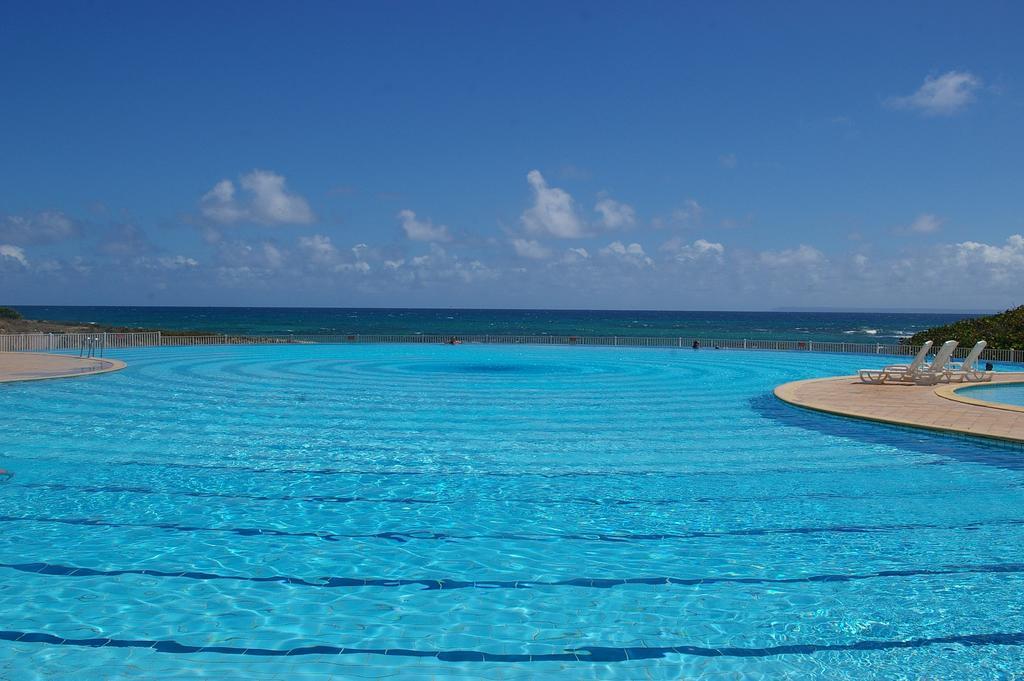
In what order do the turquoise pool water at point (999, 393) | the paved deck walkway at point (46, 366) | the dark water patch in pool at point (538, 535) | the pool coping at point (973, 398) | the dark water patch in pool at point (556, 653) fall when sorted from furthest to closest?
1. the paved deck walkway at point (46, 366)
2. the turquoise pool water at point (999, 393)
3. the pool coping at point (973, 398)
4. the dark water patch in pool at point (538, 535)
5. the dark water patch in pool at point (556, 653)

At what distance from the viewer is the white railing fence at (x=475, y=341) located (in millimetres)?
28855

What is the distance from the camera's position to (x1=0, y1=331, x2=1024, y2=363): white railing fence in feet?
94.7

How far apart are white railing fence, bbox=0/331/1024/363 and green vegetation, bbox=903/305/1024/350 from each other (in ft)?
3.19

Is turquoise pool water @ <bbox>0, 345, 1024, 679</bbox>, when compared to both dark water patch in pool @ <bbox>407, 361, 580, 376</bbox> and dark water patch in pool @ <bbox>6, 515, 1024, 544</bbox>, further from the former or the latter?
dark water patch in pool @ <bbox>407, 361, 580, 376</bbox>

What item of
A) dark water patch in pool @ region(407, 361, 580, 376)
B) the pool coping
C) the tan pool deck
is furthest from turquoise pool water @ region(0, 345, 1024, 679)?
dark water patch in pool @ region(407, 361, 580, 376)

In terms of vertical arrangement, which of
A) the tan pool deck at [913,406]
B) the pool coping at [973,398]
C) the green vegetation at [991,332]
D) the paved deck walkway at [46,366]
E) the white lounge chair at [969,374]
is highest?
the green vegetation at [991,332]

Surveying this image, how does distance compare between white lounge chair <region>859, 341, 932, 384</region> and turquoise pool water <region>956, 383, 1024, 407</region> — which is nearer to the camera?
turquoise pool water <region>956, 383, 1024, 407</region>

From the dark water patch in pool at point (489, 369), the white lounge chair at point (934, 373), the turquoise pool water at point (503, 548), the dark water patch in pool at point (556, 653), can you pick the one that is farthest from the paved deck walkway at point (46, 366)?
the white lounge chair at point (934, 373)

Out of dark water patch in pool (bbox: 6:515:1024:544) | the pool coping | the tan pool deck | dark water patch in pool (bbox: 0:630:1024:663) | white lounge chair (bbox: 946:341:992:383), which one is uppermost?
white lounge chair (bbox: 946:341:992:383)

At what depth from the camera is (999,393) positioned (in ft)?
56.1

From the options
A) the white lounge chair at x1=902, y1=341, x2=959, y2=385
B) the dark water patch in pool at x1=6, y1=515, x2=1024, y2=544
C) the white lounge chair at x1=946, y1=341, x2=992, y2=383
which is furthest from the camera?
the white lounge chair at x1=946, y1=341, x2=992, y2=383

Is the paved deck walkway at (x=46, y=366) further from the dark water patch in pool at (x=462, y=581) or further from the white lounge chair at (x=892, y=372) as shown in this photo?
the white lounge chair at (x=892, y=372)

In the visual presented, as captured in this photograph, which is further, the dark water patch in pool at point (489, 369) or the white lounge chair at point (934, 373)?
the dark water patch in pool at point (489, 369)

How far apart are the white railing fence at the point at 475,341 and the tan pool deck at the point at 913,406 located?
41.2ft
